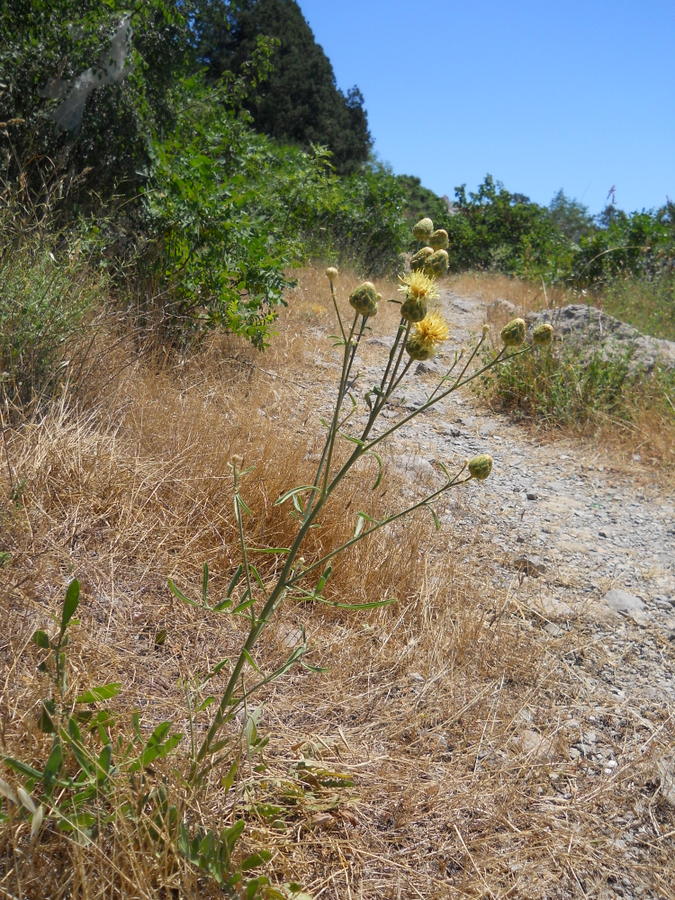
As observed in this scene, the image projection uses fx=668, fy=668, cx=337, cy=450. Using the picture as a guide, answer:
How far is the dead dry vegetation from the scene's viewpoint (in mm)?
1328

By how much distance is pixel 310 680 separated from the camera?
184cm

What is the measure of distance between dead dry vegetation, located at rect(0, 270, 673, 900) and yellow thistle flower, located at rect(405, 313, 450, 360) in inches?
35.2

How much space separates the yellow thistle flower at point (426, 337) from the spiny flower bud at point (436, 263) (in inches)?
3.6

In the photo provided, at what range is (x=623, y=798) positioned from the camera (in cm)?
170

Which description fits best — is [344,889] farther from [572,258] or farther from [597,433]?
[572,258]

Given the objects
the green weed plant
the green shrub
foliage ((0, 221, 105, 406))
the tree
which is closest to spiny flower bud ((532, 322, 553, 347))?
the green weed plant

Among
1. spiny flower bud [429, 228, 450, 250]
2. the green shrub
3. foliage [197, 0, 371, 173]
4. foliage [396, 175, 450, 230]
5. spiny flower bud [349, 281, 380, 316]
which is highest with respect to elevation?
foliage [197, 0, 371, 173]

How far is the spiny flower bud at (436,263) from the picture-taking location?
51.6 inches

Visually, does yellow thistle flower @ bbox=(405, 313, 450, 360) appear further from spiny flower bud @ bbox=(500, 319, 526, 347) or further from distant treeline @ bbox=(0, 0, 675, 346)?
distant treeline @ bbox=(0, 0, 675, 346)

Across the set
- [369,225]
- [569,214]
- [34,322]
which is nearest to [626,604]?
[34,322]

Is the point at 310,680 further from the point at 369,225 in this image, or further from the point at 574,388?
the point at 369,225

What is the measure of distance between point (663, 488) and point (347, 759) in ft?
9.86

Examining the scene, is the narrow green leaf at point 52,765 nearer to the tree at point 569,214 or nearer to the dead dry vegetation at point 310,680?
the dead dry vegetation at point 310,680

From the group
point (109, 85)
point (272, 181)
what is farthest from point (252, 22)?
A: point (109, 85)
